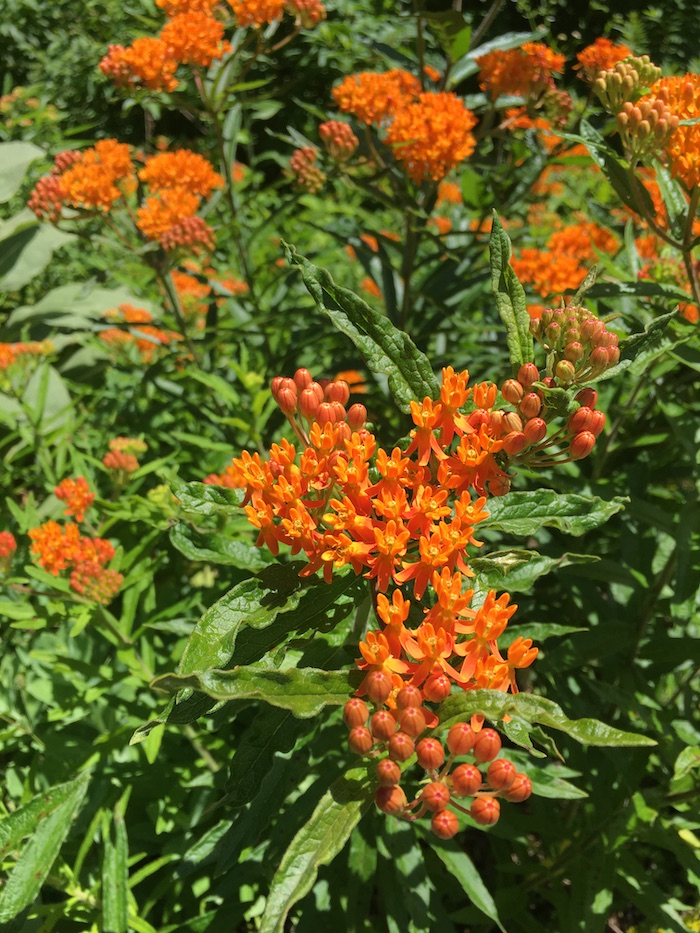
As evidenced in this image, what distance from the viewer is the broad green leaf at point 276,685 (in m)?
1.10

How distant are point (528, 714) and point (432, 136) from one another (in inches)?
81.9

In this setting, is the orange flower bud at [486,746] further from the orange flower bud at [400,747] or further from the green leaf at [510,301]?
the green leaf at [510,301]

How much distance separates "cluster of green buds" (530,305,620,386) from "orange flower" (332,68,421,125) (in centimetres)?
175

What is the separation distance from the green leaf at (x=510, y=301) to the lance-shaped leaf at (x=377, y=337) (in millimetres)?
177

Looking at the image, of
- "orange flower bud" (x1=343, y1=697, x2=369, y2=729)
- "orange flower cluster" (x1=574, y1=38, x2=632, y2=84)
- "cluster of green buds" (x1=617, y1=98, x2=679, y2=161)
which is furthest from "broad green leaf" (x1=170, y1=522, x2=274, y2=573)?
"orange flower cluster" (x1=574, y1=38, x2=632, y2=84)

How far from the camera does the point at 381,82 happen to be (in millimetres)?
2814

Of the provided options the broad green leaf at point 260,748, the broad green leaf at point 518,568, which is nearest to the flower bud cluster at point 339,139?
the broad green leaf at point 518,568

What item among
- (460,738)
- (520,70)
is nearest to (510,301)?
(460,738)

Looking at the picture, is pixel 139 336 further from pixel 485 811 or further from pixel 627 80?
pixel 485 811

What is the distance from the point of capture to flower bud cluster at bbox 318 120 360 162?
2.79 meters

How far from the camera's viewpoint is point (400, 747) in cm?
114

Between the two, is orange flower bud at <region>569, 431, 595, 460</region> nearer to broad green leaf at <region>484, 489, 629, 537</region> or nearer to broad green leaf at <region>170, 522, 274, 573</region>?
broad green leaf at <region>484, 489, 629, 537</region>

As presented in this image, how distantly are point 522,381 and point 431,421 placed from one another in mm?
186

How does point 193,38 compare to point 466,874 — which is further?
point 193,38
